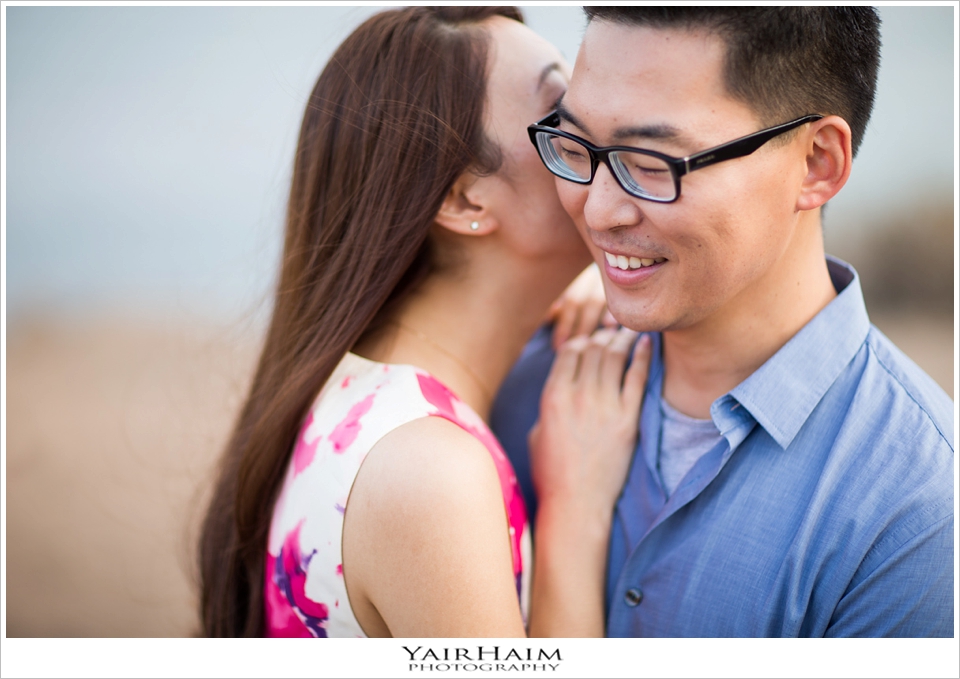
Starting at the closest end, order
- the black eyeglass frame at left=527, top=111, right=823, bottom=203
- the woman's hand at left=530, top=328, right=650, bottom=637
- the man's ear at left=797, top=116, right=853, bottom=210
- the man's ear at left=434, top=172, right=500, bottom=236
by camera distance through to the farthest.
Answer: the black eyeglass frame at left=527, top=111, right=823, bottom=203 < the man's ear at left=797, top=116, right=853, bottom=210 < the woman's hand at left=530, top=328, right=650, bottom=637 < the man's ear at left=434, top=172, right=500, bottom=236

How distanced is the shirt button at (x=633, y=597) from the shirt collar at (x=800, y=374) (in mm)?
426

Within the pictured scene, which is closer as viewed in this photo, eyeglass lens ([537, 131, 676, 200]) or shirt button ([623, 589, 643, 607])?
eyeglass lens ([537, 131, 676, 200])

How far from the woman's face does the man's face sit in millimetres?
186

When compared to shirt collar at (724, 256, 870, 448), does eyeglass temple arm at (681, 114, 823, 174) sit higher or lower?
higher

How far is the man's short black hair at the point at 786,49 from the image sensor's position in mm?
1307

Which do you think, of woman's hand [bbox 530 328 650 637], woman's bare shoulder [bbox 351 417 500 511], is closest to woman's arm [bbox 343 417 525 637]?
woman's bare shoulder [bbox 351 417 500 511]

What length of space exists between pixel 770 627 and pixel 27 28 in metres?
2.50

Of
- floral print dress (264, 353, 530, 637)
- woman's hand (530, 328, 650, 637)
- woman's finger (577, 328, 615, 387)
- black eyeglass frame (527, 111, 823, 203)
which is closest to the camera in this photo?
black eyeglass frame (527, 111, 823, 203)

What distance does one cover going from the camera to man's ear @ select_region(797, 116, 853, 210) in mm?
1397

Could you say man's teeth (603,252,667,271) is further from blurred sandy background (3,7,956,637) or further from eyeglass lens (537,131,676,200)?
blurred sandy background (3,7,956,637)

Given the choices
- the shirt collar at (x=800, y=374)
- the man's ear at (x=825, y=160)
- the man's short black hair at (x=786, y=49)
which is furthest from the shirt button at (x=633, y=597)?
the man's short black hair at (x=786, y=49)

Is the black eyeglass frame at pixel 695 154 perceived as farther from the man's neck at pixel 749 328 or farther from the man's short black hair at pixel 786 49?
the man's neck at pixel 749 328

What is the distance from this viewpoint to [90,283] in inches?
256

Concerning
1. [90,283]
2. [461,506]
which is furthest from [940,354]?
[90,283]
